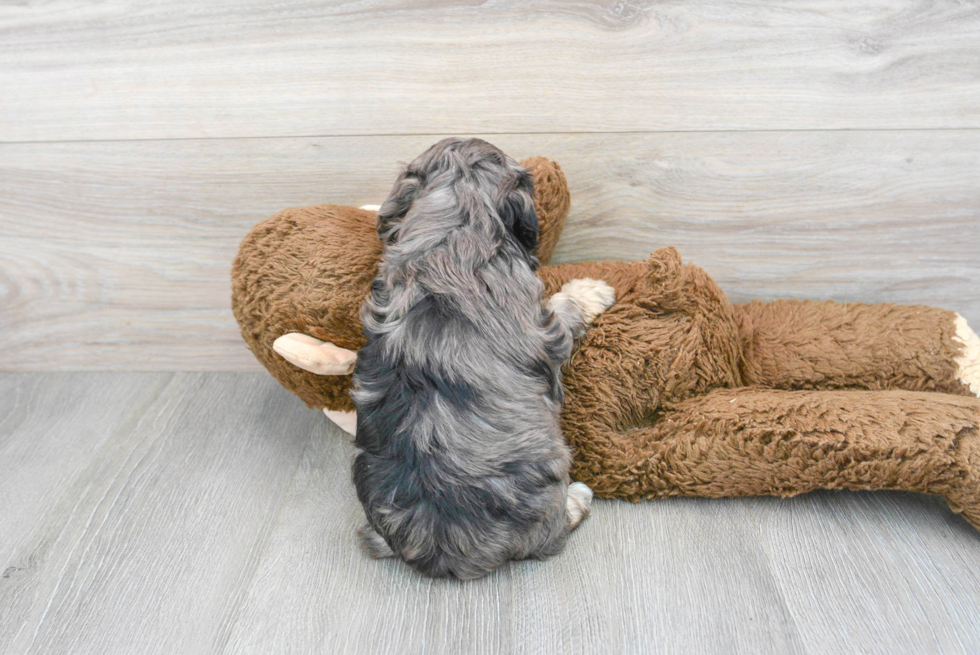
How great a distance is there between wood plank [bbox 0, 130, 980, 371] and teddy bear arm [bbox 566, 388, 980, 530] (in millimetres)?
576

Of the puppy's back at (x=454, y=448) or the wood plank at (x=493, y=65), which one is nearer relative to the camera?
the puppy's back at (x=454, y=448)

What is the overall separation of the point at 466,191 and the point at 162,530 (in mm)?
1261

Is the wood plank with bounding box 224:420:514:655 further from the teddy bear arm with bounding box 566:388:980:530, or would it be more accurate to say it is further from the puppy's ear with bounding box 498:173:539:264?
the puppy's ear with bounding box 498:173:539:264

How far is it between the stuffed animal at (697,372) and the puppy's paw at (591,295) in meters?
0.03

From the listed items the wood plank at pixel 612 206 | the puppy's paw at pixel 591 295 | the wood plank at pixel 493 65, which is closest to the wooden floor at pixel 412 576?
the puppy's paw at pixel 591 295

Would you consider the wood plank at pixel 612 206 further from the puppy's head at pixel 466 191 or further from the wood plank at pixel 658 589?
the wood plank at pixel 658 589

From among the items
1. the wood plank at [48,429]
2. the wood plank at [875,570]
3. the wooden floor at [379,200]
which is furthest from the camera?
the wood plank at [48,429]

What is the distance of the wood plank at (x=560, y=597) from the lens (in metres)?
1.51

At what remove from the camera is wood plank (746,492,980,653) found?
1490 mm

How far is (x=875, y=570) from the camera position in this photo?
165cm

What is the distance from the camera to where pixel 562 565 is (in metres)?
1.69

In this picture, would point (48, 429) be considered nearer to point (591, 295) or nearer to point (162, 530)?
point (162, 530)

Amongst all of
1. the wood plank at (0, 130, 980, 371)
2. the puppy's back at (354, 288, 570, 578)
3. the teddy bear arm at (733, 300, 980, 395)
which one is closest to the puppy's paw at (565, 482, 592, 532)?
the puppy's back at (354, 288, 570, 578)

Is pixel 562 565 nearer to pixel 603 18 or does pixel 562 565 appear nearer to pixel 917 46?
pixel 603 18
